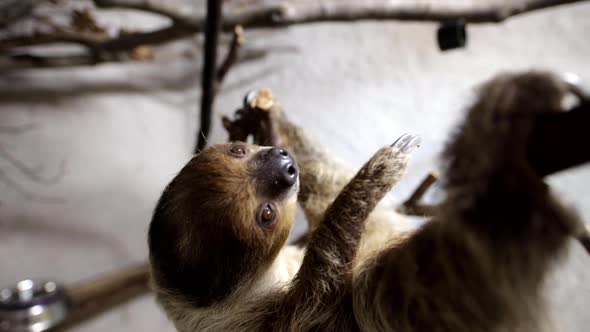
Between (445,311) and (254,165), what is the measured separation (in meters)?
0.94

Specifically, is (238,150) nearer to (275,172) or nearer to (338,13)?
(275,172)

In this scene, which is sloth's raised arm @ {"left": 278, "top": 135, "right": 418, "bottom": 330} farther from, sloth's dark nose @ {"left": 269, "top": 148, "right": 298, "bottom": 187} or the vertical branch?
the vertical branch

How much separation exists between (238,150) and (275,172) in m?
0.20

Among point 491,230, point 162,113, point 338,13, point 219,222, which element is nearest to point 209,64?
point 338,13

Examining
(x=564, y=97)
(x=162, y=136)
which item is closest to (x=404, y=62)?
(x=162, y=136)

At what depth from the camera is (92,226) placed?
445 cm

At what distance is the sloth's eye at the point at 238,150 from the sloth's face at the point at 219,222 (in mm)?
16

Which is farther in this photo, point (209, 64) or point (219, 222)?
point (209, 64)

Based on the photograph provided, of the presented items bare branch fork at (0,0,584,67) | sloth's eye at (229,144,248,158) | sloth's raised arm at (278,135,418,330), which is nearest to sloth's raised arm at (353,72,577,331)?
sloth's raised arm at (278,135,418,330)

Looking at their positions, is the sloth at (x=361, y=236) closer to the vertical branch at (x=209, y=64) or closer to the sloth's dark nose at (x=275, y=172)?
the sloth's dark nose at (x=275, y=172)

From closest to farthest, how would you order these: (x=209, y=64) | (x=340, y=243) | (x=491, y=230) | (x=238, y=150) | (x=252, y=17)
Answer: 1. (x=491, y=230)
2. (x=340, y=243)
3. (x=238, y=150)
4. (x=209, y=64)
5. (x=252, y=17)

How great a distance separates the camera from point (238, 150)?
1.91 m

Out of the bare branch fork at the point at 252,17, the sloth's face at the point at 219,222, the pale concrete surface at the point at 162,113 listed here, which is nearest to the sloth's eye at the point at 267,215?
the sloth's face at the point at 219,222

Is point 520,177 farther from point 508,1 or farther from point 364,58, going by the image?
point 364,58
